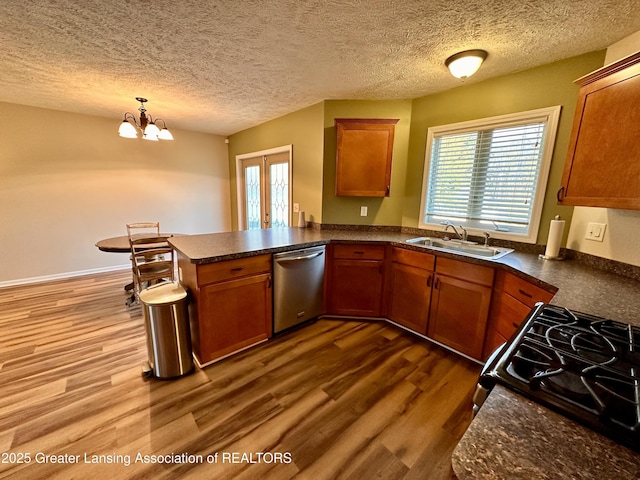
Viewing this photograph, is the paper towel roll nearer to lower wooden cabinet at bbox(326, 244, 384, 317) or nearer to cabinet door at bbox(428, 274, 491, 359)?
cabinet door at bbox(428, 274, 491, 359)

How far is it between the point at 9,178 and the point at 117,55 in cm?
281

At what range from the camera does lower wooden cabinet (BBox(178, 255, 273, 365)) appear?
188 centimetres

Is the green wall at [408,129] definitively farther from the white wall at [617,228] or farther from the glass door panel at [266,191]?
the glass door panel at [266,191]

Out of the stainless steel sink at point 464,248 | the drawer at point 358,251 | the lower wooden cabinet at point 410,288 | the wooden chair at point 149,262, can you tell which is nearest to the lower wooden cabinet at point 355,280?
the drawer at point 358,251

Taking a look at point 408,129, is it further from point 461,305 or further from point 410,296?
point 461,305

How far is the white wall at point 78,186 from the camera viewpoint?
3.34m

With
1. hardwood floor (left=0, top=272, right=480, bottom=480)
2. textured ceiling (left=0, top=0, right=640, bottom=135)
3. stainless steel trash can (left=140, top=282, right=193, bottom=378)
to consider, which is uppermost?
textured ceiling (left=0, top=0, right=640, bottom=135)

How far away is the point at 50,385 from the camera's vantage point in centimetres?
178

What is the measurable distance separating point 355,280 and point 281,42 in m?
2.09

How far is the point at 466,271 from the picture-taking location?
2027 millimetres

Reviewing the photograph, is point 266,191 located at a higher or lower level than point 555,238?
higher

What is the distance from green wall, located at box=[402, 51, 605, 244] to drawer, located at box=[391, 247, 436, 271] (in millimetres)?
846

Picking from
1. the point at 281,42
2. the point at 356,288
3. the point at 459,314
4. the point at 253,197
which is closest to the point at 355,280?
the point at 356,288

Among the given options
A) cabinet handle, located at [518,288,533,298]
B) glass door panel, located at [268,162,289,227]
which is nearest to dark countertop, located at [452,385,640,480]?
cabinet handle, located at [518,288,533,298]
